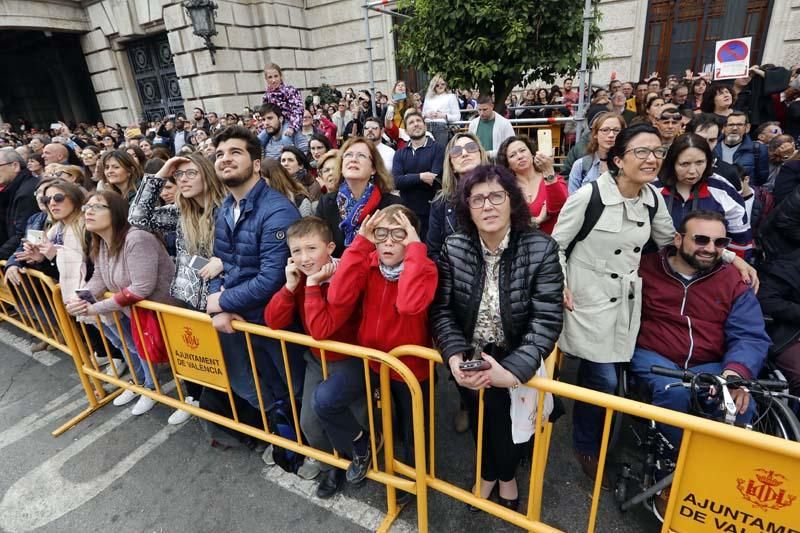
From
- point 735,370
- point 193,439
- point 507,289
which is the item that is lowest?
point 193,439

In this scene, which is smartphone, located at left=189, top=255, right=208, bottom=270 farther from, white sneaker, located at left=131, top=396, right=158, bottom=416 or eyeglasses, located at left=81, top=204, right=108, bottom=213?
white sneaker, located at left=131, top=396, right=158, bottom=416

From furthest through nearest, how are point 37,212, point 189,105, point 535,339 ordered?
point 189,105, point 37,212, point 535,339

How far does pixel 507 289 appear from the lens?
2082 millimetres

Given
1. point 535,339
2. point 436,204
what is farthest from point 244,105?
point 535,339

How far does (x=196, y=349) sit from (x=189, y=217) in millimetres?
976

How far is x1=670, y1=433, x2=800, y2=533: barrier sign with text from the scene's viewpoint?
1.42 metres

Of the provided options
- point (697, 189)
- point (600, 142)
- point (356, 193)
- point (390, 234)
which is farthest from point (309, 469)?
point (600, 142)

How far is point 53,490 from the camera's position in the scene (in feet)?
9.50

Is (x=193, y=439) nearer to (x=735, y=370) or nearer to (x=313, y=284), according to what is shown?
(x=313, y=284)

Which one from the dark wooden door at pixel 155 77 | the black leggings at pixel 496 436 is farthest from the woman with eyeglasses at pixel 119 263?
the dark wooden door at pixel 155 77

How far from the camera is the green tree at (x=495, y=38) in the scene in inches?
208

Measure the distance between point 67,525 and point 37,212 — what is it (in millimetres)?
3494

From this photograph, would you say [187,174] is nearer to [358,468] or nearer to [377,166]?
[377,166]

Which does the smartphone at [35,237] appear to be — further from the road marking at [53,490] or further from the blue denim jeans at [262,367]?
the blue denim jeans at [262,367]
